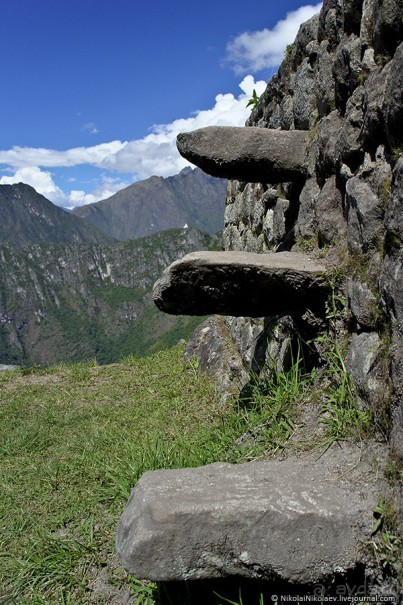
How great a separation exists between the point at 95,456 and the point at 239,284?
2530mm

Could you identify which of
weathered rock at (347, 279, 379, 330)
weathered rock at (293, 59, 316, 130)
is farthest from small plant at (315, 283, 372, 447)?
weathered rock at (293, 59, 316, 130)

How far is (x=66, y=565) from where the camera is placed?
359 cm

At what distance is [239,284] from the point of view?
12.5 ft

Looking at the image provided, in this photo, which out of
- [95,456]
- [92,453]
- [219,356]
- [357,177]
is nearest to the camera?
[357,177]

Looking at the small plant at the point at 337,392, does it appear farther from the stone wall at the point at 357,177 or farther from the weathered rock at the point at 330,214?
the weathered rock at the point at 330,214

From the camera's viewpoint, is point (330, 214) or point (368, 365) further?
point (330, 214)

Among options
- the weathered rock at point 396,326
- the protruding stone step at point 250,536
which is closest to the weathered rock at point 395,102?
the weathered rock at point 396,326

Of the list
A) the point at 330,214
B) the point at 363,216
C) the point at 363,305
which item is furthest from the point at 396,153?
the point at 330,214

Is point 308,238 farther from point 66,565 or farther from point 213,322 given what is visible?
point 213,322

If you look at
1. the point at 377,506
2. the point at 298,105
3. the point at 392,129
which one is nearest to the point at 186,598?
the point at 377,506

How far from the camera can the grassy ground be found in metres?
3.50

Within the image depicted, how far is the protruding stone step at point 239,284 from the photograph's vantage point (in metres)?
3.70

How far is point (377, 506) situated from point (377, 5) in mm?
3192

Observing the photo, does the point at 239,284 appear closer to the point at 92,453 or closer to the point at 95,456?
the point at 95,456
